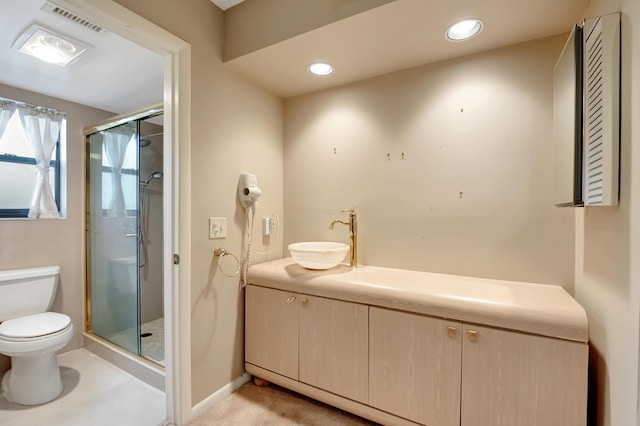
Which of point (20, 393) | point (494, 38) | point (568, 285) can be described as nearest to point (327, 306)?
point (568, 285)

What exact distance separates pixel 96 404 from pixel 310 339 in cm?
139

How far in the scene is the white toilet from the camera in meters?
1.67

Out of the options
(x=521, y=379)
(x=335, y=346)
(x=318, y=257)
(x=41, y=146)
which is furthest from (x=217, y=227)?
(x=41, y=146)

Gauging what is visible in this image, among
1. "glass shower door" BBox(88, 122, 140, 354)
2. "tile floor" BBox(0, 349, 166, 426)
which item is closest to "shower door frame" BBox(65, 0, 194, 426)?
"tile floor" BBox(0, 349, 166, 426)

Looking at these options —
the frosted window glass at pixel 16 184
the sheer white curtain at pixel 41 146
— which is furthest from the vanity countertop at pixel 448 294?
the frosted window glass at pixel 16 184

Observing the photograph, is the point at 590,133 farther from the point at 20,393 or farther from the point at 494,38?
the point at 20,393

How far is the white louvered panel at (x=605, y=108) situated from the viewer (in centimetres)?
89

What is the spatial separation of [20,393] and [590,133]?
10.3ft

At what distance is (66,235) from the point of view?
2.36 meters

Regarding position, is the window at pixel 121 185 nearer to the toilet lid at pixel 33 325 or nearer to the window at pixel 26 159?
the window at pixel 26 159

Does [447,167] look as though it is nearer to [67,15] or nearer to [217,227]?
[217,227]

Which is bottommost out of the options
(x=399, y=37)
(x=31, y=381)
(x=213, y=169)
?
(x=31, y=381)

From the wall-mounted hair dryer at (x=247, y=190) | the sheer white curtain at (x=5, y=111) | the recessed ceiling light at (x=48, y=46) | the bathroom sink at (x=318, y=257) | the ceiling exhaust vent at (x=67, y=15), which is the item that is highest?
the ceiling exhaust vent at (x=67, y=15)

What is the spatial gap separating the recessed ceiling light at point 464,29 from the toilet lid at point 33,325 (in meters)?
2.85
